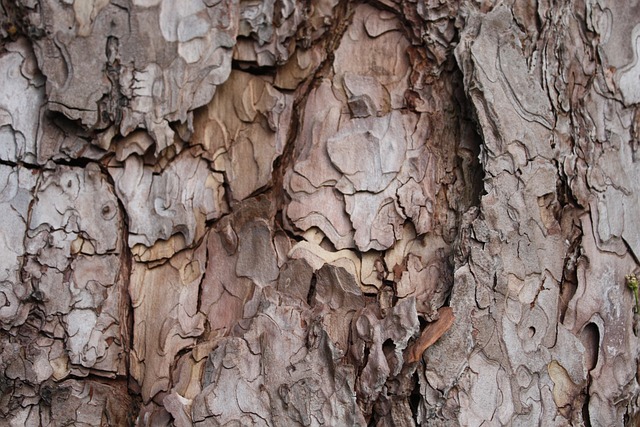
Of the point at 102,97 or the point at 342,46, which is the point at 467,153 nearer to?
the point at 342,46

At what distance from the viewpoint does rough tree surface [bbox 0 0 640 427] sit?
4.32 ft

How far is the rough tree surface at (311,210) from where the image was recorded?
1315 millimetres

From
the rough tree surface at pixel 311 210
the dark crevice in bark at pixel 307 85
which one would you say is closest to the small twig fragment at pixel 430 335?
the rough tree surface at pixel 311 210

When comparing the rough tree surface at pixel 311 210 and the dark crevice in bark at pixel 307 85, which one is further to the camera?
the dark crevice in bark at pixel 307 85

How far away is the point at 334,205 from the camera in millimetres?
1445

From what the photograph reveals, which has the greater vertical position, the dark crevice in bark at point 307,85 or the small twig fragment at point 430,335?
the dark crevice in bark at point 307,85

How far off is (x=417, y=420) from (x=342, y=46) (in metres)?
0.77

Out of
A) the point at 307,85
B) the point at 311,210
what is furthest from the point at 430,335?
the point at 307,85

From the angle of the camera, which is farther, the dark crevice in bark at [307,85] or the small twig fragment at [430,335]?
the dark crevice in bark at [307,85]

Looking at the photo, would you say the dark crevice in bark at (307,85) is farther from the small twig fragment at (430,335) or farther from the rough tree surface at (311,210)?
the small twig fragment at (430,335)

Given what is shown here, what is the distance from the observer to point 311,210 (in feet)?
4.75

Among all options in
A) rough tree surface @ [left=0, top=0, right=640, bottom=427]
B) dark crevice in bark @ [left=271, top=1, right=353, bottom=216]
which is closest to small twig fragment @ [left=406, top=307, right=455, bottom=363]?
rough tree surface @ [left=0, top=0, right=640, bottom=427]

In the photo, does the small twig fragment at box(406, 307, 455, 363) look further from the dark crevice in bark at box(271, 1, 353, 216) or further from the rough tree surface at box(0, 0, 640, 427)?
the dark crevice in bark at box(271, 1, 353, 216)

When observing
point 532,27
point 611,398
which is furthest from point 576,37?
point 611,398
